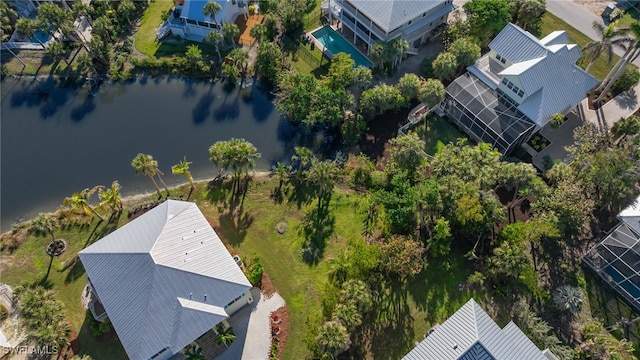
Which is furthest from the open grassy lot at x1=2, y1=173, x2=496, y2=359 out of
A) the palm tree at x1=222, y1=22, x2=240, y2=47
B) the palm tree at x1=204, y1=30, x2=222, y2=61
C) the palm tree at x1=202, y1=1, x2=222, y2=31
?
the palm tree at x1=202, y1=1, x2=222, y2=31

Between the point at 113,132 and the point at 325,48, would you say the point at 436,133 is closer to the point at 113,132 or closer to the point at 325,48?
the point at 325,48

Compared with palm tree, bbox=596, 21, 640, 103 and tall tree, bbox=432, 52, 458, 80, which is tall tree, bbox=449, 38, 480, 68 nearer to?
tall tree, bbox=432, 52, 458, 80

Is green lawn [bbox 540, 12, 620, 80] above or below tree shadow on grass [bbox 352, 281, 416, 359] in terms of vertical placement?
above

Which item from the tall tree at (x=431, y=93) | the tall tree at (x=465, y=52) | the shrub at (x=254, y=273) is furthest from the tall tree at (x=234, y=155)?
the tall tree at (x=465, y=52)

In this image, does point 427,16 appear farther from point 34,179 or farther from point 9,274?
point 9,274

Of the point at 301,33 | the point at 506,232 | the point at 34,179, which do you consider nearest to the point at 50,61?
the point at 34,179

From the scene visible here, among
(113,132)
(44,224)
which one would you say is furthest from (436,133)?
(44,224)
